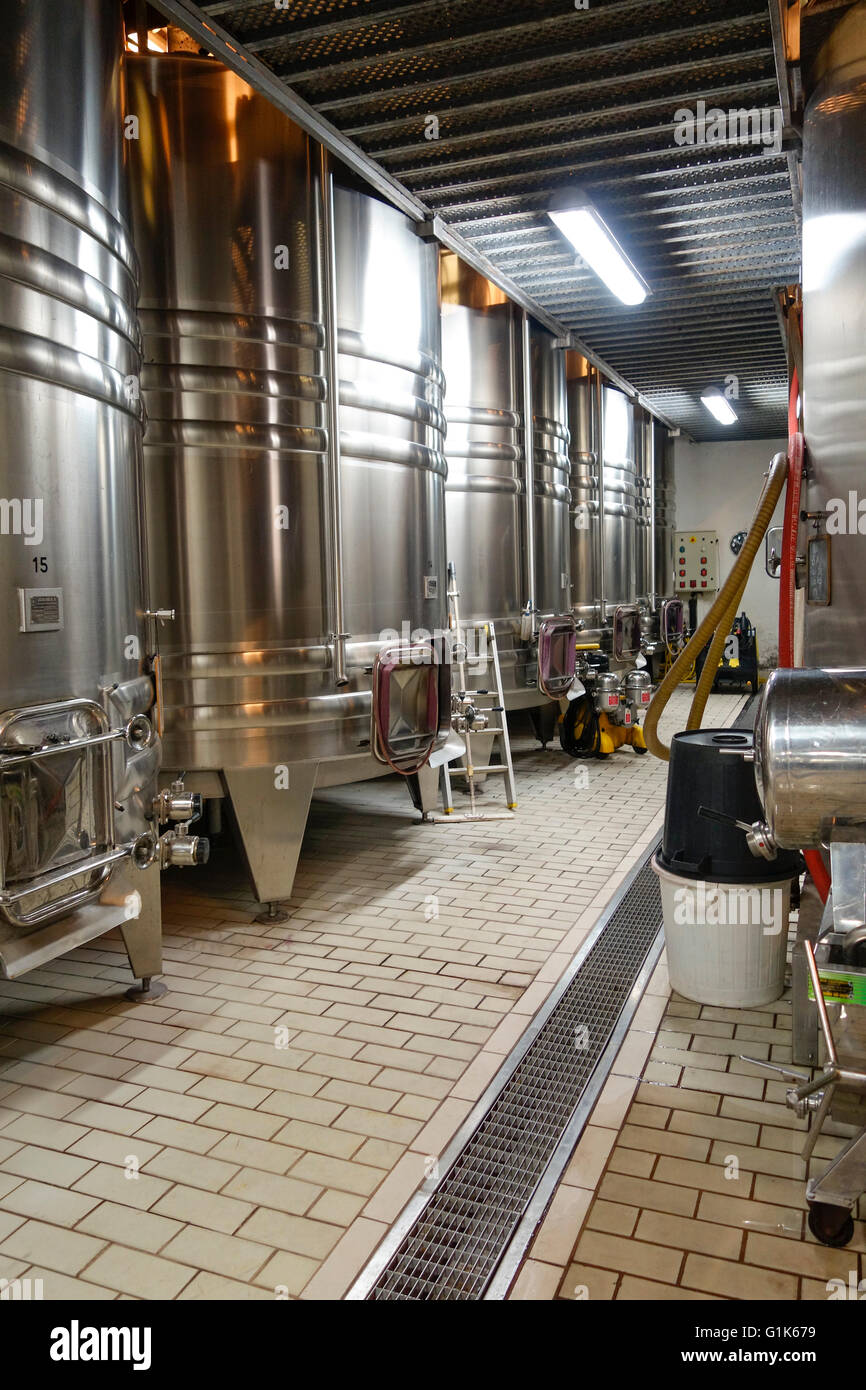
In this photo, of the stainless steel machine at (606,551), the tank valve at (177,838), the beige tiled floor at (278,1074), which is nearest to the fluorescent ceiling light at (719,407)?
the stainless steel machine at (606,551)

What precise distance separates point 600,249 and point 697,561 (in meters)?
10.3

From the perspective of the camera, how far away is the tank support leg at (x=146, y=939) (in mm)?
3746

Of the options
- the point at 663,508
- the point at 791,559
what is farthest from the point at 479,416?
the point at 663,508

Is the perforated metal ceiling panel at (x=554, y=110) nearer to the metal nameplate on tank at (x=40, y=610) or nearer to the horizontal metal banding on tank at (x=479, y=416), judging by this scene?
the horizontal metal banding on tank at (x=479, y=416)

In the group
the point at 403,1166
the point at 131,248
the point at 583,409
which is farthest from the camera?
the point at 583,409

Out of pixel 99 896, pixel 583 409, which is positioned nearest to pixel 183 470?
pixel 99 896

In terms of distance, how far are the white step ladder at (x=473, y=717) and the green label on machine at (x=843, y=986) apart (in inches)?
170

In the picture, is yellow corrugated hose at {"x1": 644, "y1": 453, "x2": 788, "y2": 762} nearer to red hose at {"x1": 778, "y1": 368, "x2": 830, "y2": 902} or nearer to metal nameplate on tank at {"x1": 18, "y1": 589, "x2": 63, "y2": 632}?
red hose at {"x1": 778, "y1": 368, "x2": 830, "y2": 902}

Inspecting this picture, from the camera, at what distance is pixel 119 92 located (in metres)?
3.53

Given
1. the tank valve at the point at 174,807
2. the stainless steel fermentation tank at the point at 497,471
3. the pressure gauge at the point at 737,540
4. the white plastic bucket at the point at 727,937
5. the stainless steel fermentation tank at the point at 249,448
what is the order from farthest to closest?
the pressure gauge at the point at 737,540 → the stainless steel fermentation tank at the point at 497,471 → the stainless steel fermentation tank at the point at 249,448 → the tank valve at the point at 174,807 → the white plastic bucket at the point at 727,937

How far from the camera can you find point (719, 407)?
1326 cm

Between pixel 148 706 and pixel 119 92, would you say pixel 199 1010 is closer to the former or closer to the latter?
pixel 148 706

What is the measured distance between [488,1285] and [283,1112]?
94 centimetres
